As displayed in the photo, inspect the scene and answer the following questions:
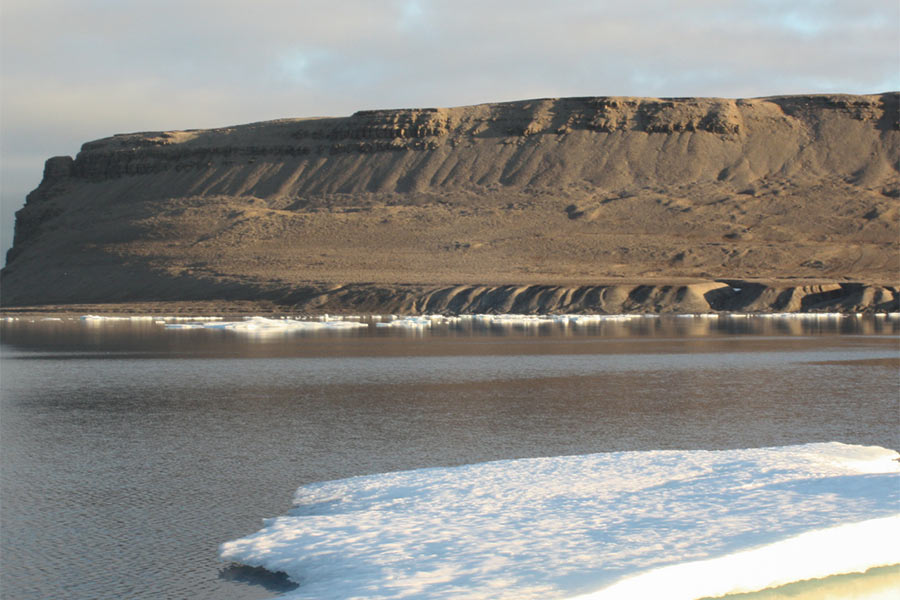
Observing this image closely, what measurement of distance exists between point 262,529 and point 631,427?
8929 mm

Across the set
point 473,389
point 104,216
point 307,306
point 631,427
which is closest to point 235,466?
point 631,427

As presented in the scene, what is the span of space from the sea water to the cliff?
43.4 m

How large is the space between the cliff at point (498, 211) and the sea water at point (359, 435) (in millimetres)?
43369

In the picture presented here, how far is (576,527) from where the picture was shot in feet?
31.8

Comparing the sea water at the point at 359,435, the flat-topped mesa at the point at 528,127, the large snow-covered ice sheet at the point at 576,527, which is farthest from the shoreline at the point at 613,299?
the large snow-covered ice sheet at the point at 576,527

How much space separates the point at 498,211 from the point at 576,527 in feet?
309

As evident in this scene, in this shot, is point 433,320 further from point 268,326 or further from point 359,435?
point 359,435

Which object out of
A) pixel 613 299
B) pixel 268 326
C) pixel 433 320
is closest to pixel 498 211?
pixel 613 299

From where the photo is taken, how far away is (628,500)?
35.7ft

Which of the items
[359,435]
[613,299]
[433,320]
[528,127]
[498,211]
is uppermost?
[528,127]

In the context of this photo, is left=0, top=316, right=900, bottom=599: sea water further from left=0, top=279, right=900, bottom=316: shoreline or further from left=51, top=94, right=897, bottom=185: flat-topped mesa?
left=51, top=94, right=897, bottom=185: flat-topped mesa

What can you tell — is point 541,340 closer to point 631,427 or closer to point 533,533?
point 631,427

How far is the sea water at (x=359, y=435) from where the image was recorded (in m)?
9.60

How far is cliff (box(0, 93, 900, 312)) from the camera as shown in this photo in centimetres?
8319
